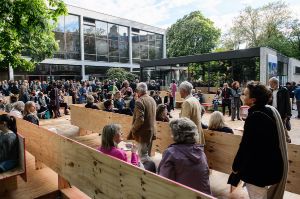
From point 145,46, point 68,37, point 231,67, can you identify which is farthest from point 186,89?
point 145,46

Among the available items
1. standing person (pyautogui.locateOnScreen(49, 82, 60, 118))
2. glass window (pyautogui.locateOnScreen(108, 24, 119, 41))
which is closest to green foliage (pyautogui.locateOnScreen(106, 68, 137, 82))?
glass window (pyautogui.locateOnScreen(108, 24, 119, 41))

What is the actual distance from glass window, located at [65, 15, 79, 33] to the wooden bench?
25959 mm

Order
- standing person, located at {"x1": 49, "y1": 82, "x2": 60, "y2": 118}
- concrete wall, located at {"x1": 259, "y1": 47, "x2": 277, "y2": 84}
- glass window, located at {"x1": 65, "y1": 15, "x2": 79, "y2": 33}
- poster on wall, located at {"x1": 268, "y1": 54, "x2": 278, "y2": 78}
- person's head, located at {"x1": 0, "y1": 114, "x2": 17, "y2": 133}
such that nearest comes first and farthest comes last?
person's head, located at {"x1": 0, "y1": 114, "x2": 17, "y2": 133} < standing person, located at {"x1": 49, "y1": 82, "x2": 60, "y2": 118} < concrete wall, located at {"x1": 259, "y1": 47, "x2": 277, "y2": 84} < poster on wall, located at {"x1": 268, "y1": 54, "x2": 278, "y2": 78} < glass window, located at {"x1": 65, "y1": 15, "x2": 79, "y2": 33}

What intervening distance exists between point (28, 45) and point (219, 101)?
1093 cm

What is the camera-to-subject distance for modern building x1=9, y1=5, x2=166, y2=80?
28219 mm

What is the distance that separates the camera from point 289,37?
4447cm

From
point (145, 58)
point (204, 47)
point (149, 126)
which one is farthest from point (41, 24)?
point (204, 47)

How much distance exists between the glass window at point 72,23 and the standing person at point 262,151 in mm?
28408

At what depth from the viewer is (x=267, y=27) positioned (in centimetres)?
4553

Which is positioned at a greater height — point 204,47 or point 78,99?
point 204,47

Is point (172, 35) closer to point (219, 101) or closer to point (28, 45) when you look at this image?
point (219, 101)

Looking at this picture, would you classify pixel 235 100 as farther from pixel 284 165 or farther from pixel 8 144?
pixel 284 165

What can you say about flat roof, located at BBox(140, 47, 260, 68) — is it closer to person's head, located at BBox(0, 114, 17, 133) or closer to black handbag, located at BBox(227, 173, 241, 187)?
person's head, located at BBox(0, 114, 17, 133)

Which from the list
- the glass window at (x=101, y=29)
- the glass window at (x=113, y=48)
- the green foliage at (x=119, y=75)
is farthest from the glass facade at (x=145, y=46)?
the green foliage at (x=119, y=75)
